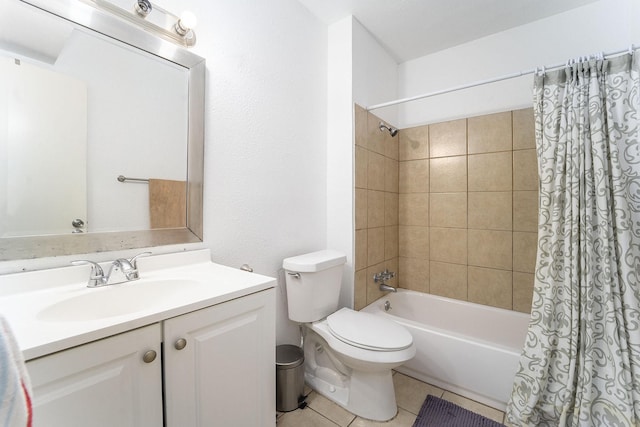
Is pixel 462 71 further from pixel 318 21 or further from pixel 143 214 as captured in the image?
pixel 143 214

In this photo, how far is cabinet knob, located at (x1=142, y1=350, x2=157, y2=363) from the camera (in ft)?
2.24

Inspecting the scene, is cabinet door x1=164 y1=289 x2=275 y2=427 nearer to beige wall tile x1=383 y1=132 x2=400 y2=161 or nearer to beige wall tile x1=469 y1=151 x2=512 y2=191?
beige wall tile x1=383 y1=132 x2=400 y2=161

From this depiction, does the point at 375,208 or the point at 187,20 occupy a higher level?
the point at 187,20

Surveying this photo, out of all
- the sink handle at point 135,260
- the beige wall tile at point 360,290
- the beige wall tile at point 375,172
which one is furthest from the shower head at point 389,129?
the sink handle at point 135,260

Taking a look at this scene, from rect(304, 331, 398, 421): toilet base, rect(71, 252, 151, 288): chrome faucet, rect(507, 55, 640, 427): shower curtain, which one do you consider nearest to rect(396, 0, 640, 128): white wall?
rect(507, 55, 640, 427): shower curtain

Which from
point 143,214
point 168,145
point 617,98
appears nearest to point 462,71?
point 617,98

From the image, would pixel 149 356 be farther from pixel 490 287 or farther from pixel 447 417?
pixel 490 287

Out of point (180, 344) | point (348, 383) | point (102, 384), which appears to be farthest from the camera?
point (348, 383)

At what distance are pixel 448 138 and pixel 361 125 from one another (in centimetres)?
80

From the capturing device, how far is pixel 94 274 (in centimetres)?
94

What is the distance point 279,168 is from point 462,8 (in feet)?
5.28

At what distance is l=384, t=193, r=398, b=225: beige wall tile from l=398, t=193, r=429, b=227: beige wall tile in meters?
0.06

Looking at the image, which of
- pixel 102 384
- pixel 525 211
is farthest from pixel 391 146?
pixel 102 384

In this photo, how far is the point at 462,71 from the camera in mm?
2234
